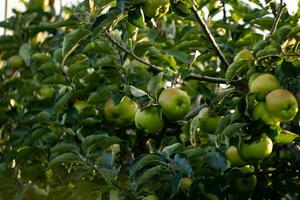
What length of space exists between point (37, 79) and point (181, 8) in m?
1.36

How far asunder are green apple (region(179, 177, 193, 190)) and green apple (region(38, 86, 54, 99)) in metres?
1.23

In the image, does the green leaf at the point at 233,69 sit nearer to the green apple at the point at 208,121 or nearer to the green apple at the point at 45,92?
the green apple at the point at 208,121

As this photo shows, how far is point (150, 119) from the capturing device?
6.56ft

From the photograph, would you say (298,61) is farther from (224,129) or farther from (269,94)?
(224,129)

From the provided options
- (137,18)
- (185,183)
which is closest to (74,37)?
(137,18)

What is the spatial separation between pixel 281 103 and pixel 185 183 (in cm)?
43

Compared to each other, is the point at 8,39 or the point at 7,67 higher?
the point at 8,39

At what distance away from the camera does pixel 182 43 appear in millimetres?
2594

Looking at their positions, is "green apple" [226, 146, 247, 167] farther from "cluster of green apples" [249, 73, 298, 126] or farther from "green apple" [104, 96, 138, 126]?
"green apple" [104, 96, 138, 126]

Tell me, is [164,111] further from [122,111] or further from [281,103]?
[281,103]

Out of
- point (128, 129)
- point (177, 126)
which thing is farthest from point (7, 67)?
point (177, 126)

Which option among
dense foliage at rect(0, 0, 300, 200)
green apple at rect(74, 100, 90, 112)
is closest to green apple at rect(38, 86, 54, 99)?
dense foliage at rect(0, 0, 300, 200)

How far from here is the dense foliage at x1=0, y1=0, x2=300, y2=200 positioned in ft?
5.88

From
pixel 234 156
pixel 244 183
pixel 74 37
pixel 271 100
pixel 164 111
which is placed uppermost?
pixel 74 37
